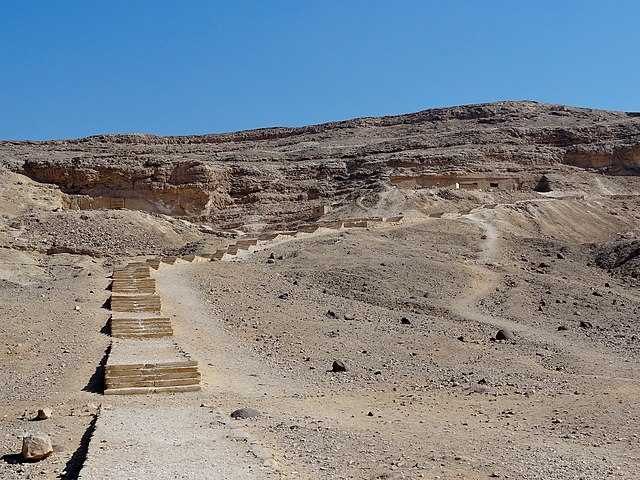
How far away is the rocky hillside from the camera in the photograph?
151ft

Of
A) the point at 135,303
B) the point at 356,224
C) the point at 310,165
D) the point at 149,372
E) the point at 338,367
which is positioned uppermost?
the point at 310,165

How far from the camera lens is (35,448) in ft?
26.3

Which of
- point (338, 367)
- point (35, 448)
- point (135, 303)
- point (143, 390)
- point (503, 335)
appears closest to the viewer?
point (35, 448)

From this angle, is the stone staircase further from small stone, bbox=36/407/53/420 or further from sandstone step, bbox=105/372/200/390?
small stone, bbox=36/407/53/420

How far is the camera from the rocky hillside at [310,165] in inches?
1813

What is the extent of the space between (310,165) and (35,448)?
42.3 meters

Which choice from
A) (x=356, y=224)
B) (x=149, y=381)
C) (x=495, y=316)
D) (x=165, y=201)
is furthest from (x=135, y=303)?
(x=165, y=201)

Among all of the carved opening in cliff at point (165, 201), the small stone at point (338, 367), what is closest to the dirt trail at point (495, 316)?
the small stone at point (338, 367)

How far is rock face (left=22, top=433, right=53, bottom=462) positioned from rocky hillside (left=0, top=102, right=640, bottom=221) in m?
33.0

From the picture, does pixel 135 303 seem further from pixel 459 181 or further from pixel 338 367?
pixel 459 181

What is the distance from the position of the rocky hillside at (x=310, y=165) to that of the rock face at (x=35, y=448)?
32975 mm

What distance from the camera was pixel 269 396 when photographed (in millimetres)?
11570

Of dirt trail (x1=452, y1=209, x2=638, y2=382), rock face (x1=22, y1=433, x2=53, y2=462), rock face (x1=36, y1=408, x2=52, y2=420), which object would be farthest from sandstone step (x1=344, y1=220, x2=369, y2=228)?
rock face (x1=22, y1=433, x2=53, y2=462)

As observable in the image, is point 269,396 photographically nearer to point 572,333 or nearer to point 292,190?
point 572,333
